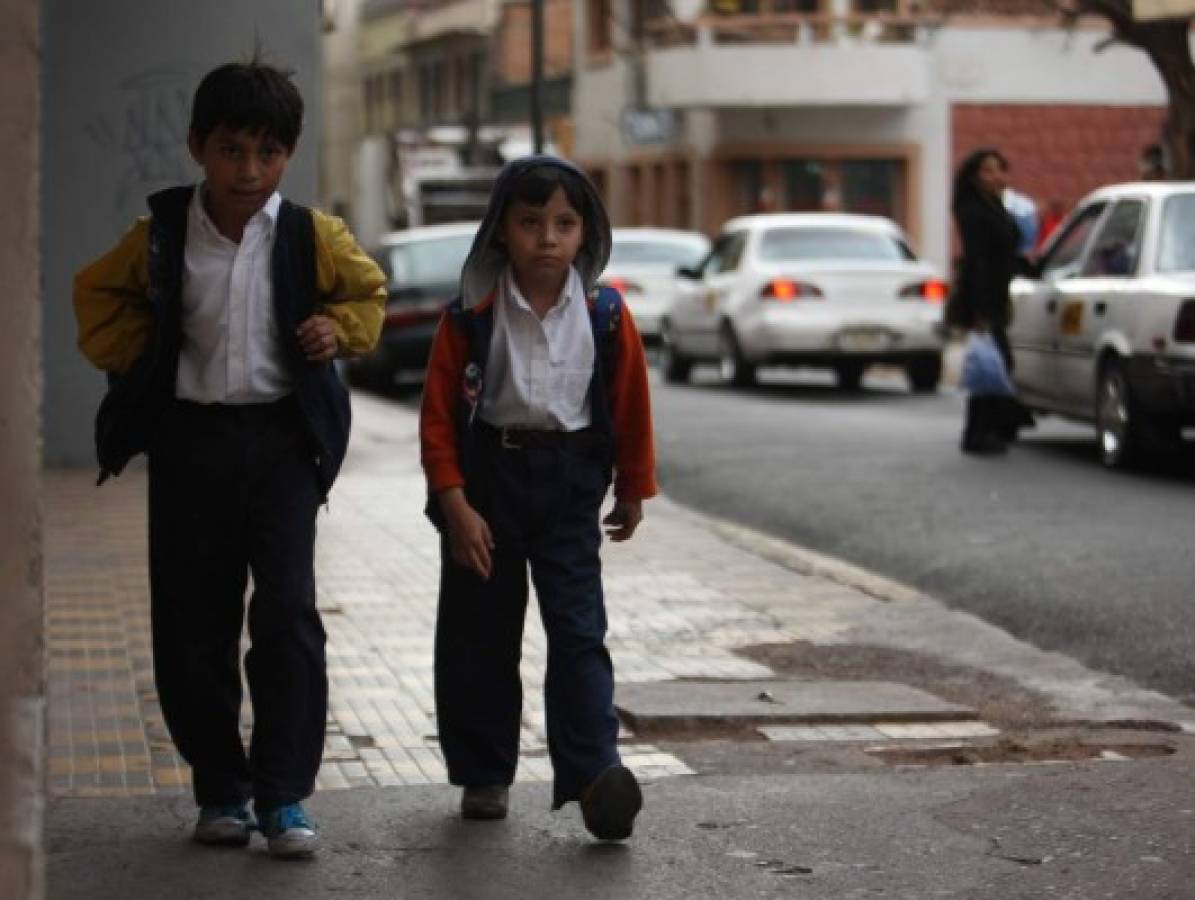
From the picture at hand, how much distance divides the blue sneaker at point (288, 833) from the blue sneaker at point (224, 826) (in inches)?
4.5

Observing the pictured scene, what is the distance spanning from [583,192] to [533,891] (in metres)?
1.54

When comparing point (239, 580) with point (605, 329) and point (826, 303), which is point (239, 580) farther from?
point (826, 303)

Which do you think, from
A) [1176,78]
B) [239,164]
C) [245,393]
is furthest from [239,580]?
[1176,78]

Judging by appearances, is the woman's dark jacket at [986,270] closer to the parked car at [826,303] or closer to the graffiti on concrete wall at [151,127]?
the graffiti on concrete wall at [151,127]

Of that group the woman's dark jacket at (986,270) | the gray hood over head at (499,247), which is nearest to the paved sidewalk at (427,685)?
the gray hood over head at (499,247)

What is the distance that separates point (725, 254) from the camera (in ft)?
92.1

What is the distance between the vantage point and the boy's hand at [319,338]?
6562 mm

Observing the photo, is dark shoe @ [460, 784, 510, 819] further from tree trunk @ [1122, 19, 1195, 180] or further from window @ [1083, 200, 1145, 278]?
tree trunk @ [1122, 19, 1195, 180]

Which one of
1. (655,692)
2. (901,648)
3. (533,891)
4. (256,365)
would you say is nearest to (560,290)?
(256,365)

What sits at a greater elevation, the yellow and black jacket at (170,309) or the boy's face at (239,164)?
the boy's face at (239,164)

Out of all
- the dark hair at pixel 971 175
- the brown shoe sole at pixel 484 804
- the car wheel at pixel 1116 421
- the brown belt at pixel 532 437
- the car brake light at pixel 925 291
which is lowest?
the car brake light at pixel 925 291

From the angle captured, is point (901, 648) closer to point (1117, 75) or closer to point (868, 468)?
point (868, 468)

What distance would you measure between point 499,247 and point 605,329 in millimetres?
293

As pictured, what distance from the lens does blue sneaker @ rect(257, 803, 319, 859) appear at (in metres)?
6.61
